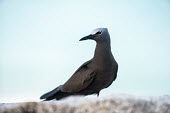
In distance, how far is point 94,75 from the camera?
1.08m

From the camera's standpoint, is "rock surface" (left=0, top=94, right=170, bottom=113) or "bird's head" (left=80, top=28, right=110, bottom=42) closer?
"rock surface" (left=0, top=94, right=170, bottom=113)

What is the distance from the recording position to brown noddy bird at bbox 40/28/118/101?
108cm

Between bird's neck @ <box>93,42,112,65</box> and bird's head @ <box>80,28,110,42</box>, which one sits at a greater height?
bird's head @ <box>80,28,110,42</box>

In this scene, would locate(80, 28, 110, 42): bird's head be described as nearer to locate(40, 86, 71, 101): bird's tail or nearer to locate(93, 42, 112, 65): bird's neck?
locate(93, 42, 112, 65): bird's neck

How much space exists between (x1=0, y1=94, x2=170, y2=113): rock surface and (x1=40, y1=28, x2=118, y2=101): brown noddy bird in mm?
260

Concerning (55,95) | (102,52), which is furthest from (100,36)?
(55,95)

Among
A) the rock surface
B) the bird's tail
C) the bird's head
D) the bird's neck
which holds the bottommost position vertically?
the bird's tail

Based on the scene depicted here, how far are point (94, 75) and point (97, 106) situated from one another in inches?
12.0

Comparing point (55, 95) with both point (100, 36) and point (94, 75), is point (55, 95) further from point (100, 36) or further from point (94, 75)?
point (100, 36)

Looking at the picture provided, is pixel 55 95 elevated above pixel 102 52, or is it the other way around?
pixel 102 52

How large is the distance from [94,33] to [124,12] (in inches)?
11.5

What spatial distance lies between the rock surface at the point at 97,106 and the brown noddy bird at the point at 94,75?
260 millimetres

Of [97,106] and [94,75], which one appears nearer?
[97,106]

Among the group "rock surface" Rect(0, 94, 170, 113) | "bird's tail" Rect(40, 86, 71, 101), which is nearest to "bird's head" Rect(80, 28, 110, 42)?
"bird's tail" Rect(40, 86, 71, 101)
